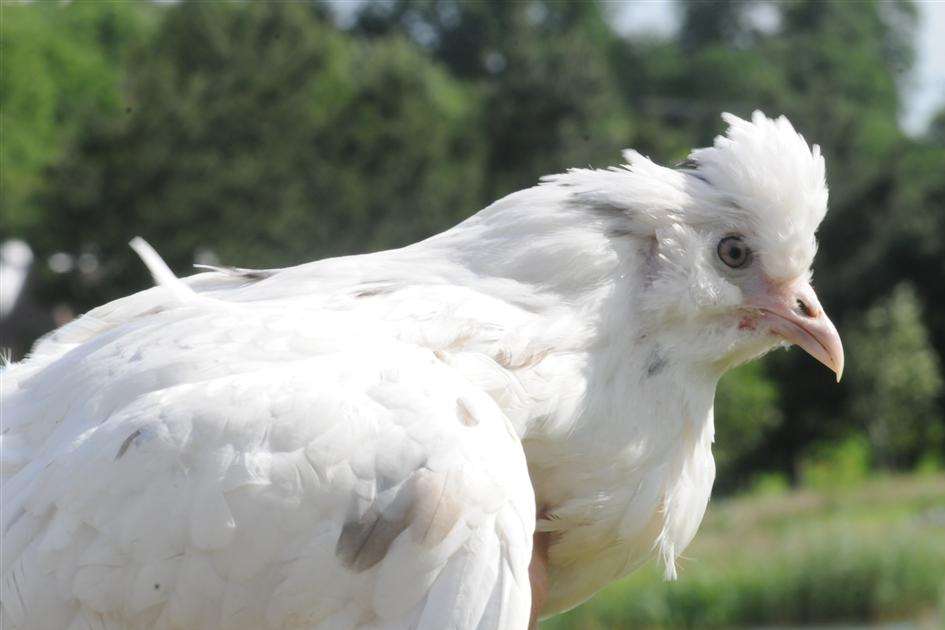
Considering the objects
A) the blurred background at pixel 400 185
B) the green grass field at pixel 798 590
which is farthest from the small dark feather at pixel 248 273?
the blurred background at pixel 400 185

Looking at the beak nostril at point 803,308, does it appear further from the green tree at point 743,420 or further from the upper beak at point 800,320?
Result: the green tree at point 743,420

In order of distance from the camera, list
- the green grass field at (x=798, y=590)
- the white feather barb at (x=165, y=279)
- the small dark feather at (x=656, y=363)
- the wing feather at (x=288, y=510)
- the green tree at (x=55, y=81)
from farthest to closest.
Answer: the green tree at (x=55, y=81)
the green grass field at (x=798, y=590)
the white feather barb at (x=165, y=279)
the small dark feather at (x=656, y=363)
the wing feather at (x=288, y=510)

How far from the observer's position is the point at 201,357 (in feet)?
11.6

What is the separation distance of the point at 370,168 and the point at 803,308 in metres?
31.6

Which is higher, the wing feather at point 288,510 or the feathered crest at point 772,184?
the feathered crest at point 772,184

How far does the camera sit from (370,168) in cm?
3506

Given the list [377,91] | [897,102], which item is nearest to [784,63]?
[897,102]

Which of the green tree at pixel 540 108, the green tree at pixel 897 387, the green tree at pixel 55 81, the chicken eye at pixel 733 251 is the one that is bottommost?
the green tree at pixel 897 387

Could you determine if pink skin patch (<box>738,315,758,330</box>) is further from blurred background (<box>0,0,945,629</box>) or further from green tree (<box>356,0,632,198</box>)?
green tree (<box>356,0,632,198</box>)

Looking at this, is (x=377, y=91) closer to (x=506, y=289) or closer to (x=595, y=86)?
(x=595, y=86)

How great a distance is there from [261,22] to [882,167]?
56.3 feet

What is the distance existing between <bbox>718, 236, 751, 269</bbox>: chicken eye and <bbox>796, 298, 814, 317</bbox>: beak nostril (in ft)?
0.66

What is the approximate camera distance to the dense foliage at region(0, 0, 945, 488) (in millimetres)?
29078

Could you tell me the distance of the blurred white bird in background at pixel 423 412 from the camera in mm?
3242
